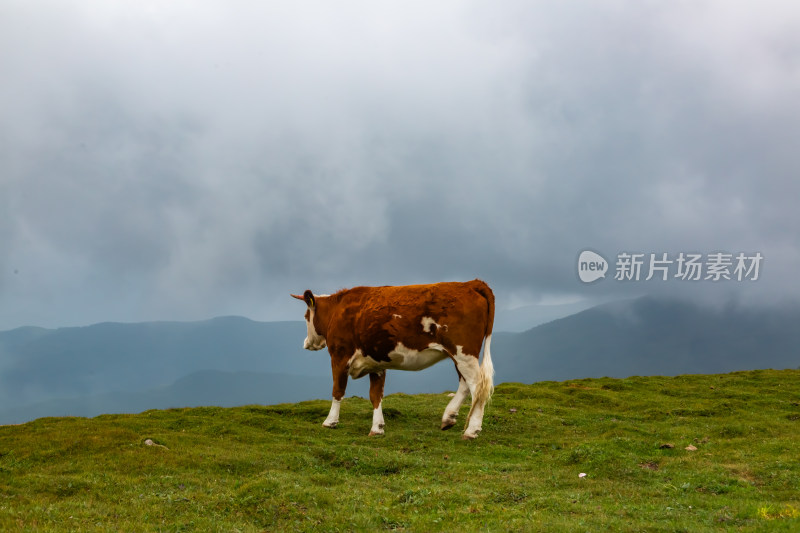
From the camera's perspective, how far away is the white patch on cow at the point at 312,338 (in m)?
24.4

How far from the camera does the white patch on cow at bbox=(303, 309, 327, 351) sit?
961 inches

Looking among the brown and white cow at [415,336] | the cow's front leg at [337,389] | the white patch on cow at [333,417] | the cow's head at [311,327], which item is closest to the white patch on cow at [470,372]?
the brown and white cow at [415,336]

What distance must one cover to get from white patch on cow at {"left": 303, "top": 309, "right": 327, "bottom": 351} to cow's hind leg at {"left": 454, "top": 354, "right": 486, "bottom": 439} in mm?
6848

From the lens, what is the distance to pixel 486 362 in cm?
1989

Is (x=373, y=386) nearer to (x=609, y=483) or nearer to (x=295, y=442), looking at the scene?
(x=295, y=442)

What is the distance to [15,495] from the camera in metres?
12.4

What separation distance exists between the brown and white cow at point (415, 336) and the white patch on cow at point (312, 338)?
2.21 m

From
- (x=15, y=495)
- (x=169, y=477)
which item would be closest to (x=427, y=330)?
(x=169, y=477)

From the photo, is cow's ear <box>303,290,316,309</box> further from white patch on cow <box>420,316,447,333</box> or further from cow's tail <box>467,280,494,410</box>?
cow's tail <box>467,280,494,410</box>

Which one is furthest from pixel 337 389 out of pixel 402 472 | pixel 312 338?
pixel 402 472

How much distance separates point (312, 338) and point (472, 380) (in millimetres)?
7634

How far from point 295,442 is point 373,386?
388 centimetres

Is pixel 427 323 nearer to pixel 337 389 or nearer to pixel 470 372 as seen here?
pixel 470 372

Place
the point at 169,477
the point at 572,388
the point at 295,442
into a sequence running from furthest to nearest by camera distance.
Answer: the point at 572,388 → the point at 295,442 → the point at 169,477
